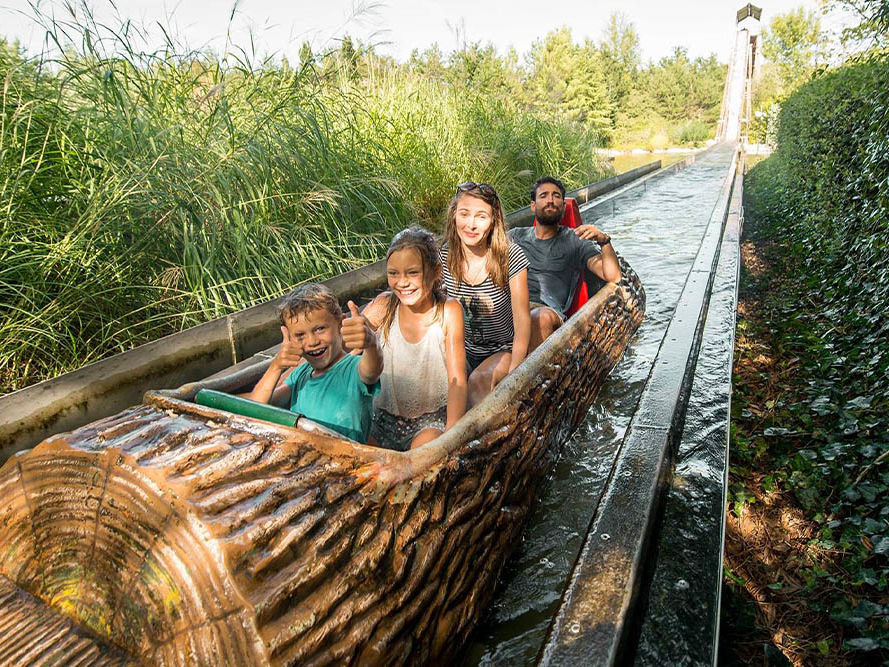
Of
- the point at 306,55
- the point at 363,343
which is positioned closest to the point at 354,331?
the point at 363,343

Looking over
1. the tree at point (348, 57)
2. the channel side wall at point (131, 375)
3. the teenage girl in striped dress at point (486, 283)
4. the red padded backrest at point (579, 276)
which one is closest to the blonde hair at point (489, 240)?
the teenage girl in striped dress at point (486, 283)

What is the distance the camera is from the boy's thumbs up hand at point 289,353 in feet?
5.71

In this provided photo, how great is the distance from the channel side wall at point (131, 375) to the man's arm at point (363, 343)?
1.19m

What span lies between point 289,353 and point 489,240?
3.63 feet

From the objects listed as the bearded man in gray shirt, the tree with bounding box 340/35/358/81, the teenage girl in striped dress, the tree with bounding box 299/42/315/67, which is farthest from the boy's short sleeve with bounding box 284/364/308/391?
the tree with bounding box 340/35/358/81

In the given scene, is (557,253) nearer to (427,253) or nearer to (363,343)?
(427,253)

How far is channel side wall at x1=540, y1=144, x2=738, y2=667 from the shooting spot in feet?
4.27

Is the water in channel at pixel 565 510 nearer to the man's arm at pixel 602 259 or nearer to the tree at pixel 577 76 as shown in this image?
the man's arm at pixel 602 259

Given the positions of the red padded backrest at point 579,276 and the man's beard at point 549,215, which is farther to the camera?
the red padded backrest at point 579,276

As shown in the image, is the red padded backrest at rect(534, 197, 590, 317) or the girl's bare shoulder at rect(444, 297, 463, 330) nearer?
the girl's bare shoulder at rect(444, 297, 463, 330)

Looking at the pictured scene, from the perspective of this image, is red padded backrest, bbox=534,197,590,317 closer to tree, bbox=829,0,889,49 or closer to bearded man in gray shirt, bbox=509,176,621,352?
bearded man in gray shirt, bbox=509,176,621,352

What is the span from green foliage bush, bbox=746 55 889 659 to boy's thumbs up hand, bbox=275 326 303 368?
178cm

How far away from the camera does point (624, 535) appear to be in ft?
5.41

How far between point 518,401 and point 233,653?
107 cm
